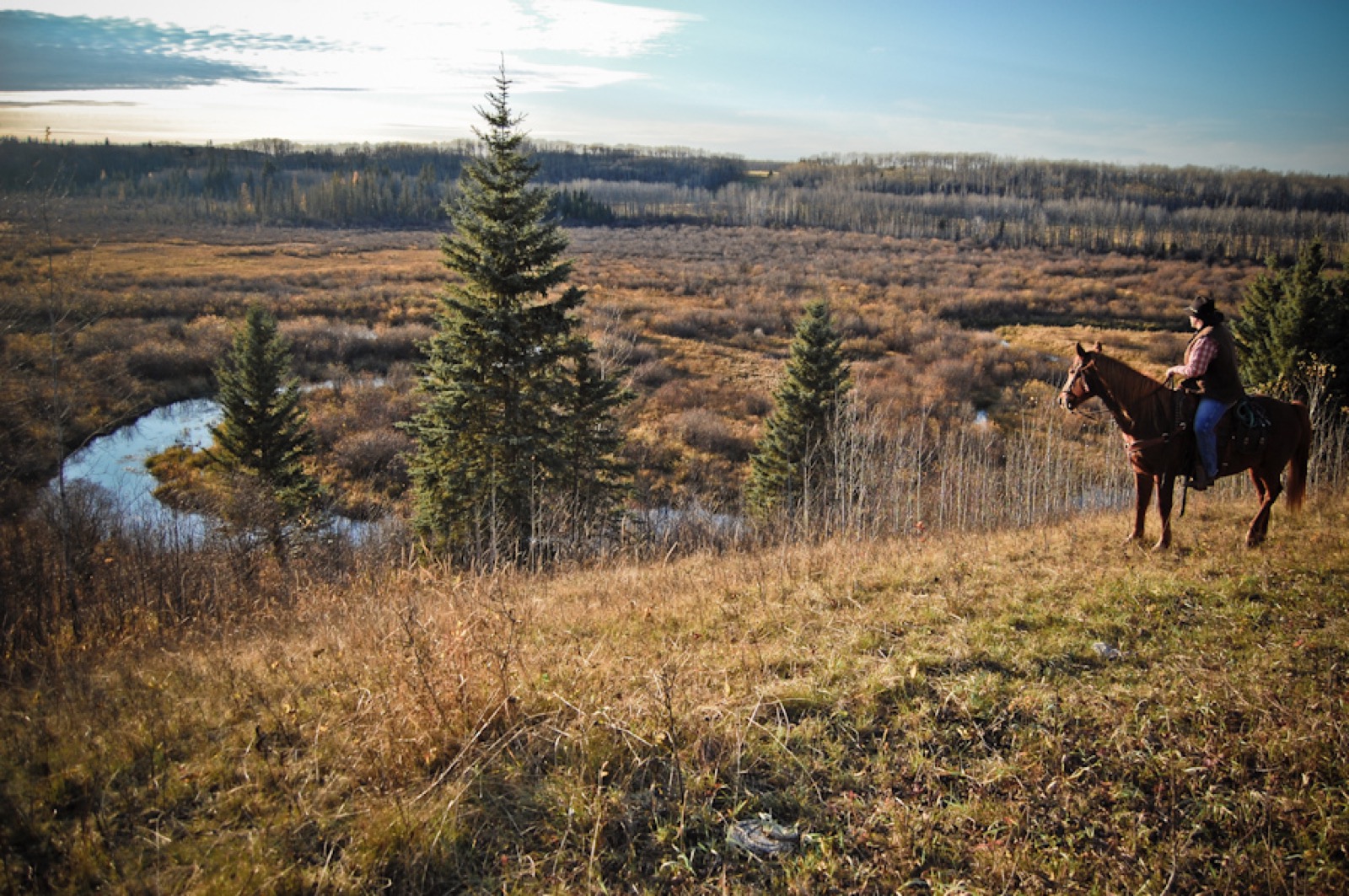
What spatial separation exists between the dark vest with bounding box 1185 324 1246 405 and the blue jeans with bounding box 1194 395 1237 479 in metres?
0.06

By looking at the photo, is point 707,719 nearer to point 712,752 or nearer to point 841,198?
point 712,752

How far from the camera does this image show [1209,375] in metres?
6.90

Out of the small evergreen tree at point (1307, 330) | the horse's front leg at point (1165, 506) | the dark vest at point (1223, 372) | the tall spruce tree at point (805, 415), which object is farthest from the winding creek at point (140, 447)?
the small evergreen tree at point (1307, 330)

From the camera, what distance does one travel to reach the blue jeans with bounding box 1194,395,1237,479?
6.93 metres

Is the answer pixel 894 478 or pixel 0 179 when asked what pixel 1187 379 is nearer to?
pixel 894 478

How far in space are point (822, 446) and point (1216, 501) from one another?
375 inches

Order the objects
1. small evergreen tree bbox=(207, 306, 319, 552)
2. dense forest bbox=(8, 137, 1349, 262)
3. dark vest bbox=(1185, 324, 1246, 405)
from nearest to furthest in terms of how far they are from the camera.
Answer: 1. dark vest bbox=(1185, 324, 1246, 405)
2. small evergreen tree bbox=(207, 306, 319, 552)
3. dense forest bbox=(8, 137, 1349, 262)

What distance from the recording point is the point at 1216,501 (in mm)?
10078

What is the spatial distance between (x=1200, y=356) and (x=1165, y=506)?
1.56m

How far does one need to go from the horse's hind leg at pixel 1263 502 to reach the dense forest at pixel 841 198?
85740mm

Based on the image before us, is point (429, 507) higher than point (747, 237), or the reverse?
point (747, 237)

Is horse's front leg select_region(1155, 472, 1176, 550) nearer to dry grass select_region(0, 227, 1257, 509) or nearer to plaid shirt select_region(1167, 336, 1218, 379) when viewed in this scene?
plaid shirt select_region(1167, 336, 1218, 379)

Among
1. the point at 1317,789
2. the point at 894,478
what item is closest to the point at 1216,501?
the point at 894,478

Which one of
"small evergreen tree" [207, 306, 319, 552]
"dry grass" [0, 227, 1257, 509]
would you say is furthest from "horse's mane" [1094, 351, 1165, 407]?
"small evergreen tree" [207, 306, 319, 552]
